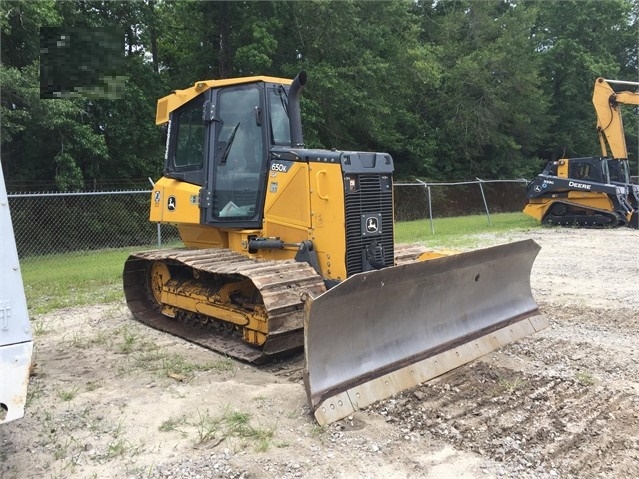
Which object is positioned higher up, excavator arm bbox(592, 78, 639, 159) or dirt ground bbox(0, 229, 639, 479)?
excavator arm bbox(592, 78, 639, 159)

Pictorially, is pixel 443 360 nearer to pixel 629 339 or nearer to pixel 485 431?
pixel 485 431

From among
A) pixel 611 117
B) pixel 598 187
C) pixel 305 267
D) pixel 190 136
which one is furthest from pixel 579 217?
pixel 305 267

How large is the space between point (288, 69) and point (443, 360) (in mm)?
17083

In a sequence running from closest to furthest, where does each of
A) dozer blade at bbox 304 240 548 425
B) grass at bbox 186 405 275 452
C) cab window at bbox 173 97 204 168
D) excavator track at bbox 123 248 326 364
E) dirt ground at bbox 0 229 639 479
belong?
dirt ground at bbox 0 229 639 479, grass at bbox 186 405 275 452, dozer blade at bbox 304 240 548 425, excavator track at bbox 123 248 326 364, cab window at bbox 173 97 204 168

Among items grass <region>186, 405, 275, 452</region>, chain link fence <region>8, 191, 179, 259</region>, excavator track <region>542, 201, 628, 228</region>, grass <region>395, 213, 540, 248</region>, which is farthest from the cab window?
excavator track <region>542, 201, 628, 228</region>

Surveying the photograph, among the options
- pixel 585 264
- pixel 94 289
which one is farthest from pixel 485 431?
pixel 585 264

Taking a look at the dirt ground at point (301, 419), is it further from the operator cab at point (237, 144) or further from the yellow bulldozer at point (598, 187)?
the yellow bulldozer at point (598, 187)

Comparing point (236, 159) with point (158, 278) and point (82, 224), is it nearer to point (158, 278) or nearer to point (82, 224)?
point (158, 278)

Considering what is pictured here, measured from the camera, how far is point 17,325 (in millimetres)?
3033

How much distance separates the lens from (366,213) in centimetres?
537

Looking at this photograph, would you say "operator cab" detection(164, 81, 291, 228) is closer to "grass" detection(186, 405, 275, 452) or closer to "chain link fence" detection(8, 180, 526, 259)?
"grass" detection(186, 405, 275, 452)

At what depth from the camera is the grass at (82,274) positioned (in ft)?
26.6

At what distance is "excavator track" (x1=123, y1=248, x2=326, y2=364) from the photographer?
476 cm

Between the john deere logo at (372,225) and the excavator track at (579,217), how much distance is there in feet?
45.0
